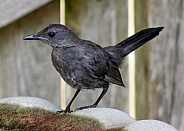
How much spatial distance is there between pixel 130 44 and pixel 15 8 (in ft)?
1.98

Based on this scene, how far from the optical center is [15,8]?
285 cm

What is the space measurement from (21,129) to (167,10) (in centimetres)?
131

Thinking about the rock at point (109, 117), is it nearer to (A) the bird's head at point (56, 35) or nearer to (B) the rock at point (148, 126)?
(B) the rock at point (148, 126)

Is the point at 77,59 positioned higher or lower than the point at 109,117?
higher

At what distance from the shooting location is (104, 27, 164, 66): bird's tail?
2.69m

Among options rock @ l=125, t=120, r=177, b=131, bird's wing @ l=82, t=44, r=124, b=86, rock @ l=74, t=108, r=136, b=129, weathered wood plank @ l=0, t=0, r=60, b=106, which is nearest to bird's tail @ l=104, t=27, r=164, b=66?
bird's wing @ l=82, t=44, r=124, b=86

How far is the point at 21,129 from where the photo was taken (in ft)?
6.08

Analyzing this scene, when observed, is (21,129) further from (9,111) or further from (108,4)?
(108,4)

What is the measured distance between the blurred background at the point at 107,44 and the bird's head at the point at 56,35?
0.40 meters

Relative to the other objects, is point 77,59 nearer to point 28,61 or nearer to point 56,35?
point 56,35

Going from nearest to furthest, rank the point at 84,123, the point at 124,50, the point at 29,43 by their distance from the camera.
→ the point at 84,123, the point at 124,50, the point at 29,43

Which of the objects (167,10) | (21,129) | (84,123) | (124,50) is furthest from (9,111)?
(167,10)

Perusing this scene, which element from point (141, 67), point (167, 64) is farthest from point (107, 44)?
point (167, 64)

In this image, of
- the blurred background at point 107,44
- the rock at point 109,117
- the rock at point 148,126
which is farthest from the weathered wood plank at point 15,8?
the rock at point 148,126
